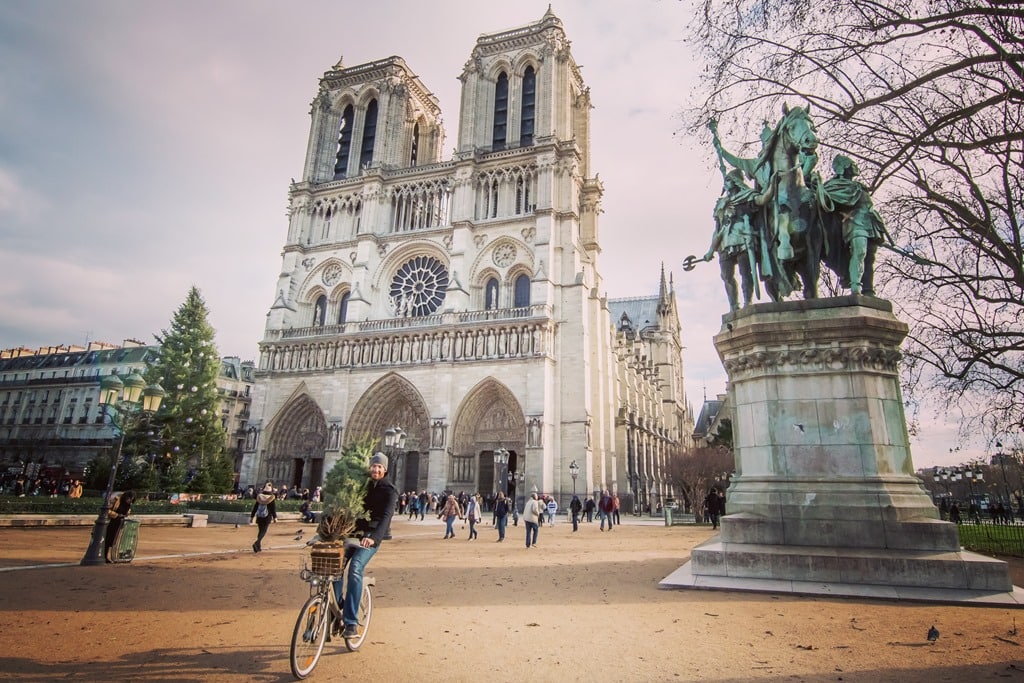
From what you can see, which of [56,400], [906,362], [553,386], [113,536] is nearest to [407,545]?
[113,536]

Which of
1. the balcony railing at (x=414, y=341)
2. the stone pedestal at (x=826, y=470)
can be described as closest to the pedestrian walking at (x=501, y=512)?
the stone pedestal at (x=826, y=470)

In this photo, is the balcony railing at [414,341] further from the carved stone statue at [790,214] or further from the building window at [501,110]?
the carved stone statue at [790,214]

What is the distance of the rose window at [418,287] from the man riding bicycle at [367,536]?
3092cm

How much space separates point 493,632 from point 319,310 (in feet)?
117

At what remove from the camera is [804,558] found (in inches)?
255

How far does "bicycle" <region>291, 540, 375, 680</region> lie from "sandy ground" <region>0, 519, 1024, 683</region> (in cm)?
16

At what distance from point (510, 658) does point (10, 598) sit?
575 cm

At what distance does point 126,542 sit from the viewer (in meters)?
9.46

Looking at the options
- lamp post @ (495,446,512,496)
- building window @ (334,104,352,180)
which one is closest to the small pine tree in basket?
lamp post @ (495,446,512,496)

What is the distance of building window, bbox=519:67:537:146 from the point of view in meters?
36.6

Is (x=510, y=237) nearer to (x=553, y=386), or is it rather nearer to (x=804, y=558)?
(x=553, y=386)

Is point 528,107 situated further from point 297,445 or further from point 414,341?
point 297,445

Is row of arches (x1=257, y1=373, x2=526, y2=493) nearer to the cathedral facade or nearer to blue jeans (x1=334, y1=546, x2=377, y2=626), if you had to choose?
the cathedral facade

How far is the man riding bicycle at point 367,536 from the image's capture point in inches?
172
